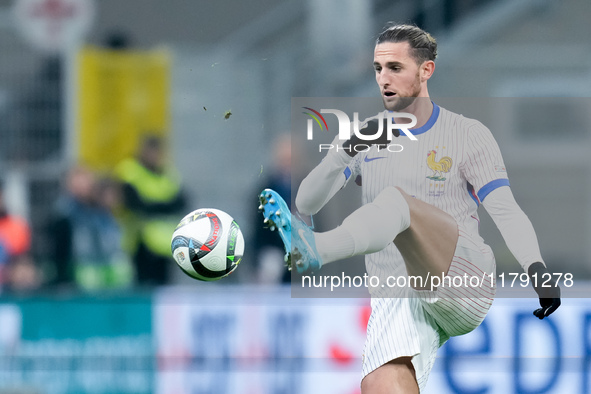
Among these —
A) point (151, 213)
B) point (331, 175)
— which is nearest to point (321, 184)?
point (331, 175)

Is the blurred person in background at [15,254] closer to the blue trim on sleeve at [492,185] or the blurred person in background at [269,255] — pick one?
the blurred person in background at [269,255]

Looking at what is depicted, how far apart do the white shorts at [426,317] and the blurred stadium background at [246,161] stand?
184cm

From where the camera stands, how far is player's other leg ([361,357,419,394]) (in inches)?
193

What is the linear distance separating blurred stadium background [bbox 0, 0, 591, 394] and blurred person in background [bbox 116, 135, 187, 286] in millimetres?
151

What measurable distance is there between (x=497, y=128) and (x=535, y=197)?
101 cm

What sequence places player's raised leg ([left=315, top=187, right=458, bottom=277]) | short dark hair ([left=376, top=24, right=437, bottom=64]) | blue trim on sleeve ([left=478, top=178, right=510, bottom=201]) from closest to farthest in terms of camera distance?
player's raised leg ([left=315, top=187, right=458, bottom=277])
blue trim on sleeve ([left=478, top=178, right=510, bottom=201])
short dark hair ([left=376, top=24, right=437, bottom=64])

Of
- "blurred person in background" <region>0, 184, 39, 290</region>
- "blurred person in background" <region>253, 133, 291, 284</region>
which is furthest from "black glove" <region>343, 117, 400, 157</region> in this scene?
"blurred person in background" <region>0, 184, 39, 290</region>

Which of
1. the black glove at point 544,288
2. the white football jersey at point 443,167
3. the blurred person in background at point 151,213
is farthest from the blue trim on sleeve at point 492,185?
the blurred person in background at point 151,213

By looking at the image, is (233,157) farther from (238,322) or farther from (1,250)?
(238,322)

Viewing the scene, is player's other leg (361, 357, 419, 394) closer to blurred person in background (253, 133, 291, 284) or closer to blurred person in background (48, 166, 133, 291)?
blurred person in background (253, 133, 291, 284)

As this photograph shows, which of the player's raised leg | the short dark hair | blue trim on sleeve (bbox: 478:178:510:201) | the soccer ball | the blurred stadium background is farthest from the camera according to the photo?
the blurred stadium background

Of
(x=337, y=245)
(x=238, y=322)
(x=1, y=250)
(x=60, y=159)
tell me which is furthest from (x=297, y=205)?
(x=60, y=159)

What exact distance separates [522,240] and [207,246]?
1417 mm

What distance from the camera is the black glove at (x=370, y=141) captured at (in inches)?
194
